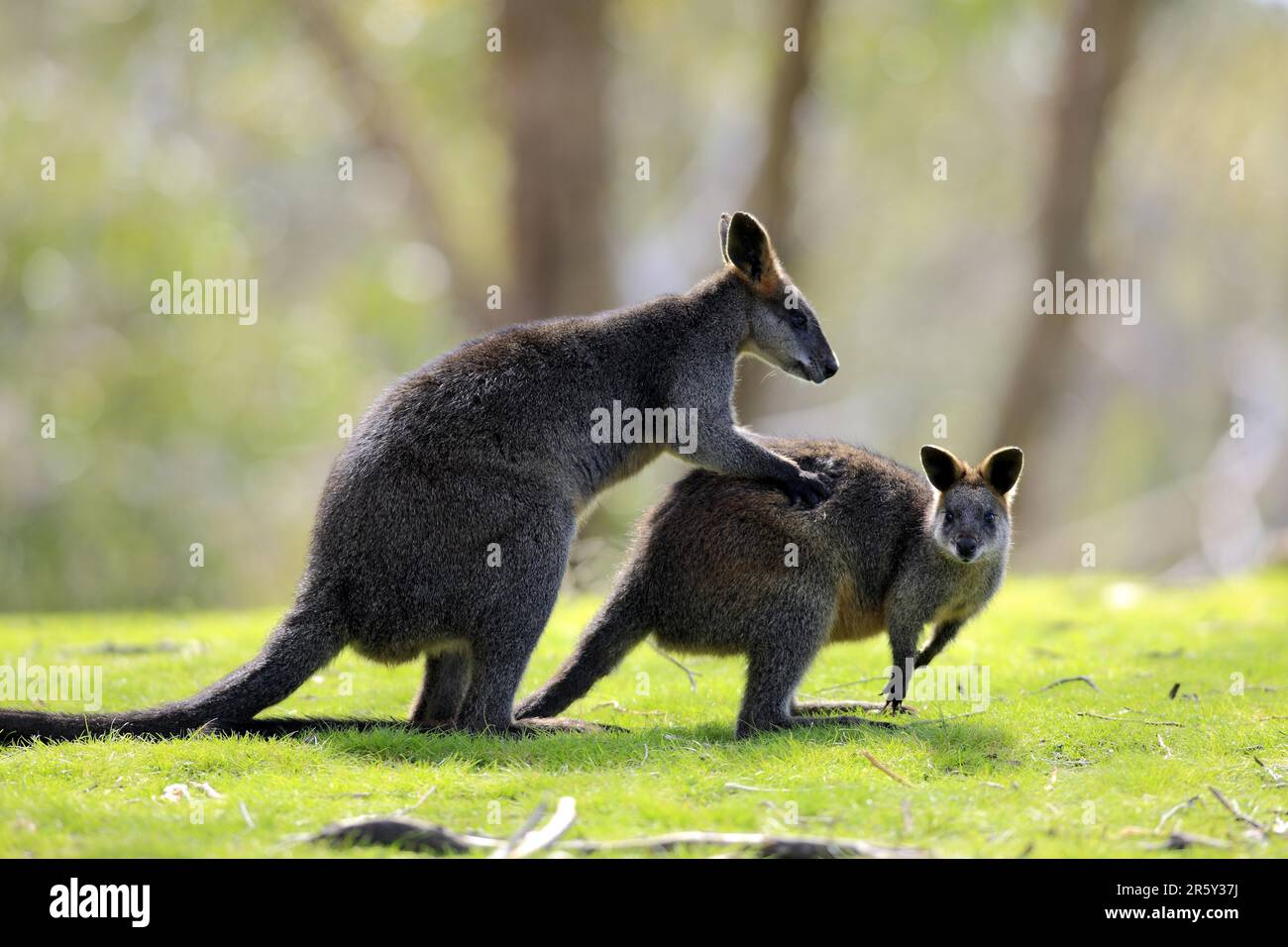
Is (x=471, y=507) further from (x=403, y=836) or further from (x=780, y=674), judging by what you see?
(x=403, y=836)

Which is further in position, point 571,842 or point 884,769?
point 884,769

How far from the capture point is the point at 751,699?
6617 mm

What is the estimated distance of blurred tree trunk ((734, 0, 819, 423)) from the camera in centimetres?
1617

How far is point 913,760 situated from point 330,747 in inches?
101

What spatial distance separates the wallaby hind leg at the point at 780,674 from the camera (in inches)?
259

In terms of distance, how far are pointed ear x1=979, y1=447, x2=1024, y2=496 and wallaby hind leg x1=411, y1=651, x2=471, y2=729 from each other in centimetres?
283

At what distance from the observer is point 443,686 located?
691 centimetres

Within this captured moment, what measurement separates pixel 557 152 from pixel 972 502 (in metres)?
9.75

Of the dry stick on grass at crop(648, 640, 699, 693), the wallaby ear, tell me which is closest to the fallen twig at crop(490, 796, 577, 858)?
the dry stick on grass at crop(648, 640, 699, 693)

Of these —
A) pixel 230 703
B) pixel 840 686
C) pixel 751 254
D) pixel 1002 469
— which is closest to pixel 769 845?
pixel 230 703

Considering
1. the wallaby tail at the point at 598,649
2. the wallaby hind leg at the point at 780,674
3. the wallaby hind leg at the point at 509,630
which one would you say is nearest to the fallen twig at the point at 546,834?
the wallaby hind leg at the point at 509,630

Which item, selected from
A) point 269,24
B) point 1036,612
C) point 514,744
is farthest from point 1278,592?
point 269,24

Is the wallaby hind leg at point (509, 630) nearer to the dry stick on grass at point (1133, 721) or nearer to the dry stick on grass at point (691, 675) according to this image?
the dry stick on grass at point (691, 675)

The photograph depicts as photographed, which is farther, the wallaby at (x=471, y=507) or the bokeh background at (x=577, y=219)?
the bokeh background at (x=577, y=219)
